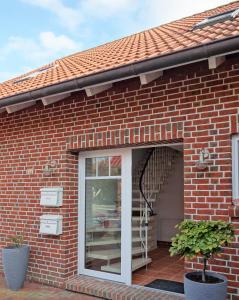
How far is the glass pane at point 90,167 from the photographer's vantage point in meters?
6.23

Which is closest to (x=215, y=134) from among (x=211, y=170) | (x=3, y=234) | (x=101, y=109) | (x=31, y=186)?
(x=211, y=170)

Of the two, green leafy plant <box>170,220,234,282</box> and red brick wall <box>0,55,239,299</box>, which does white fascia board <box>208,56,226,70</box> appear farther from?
green leafy plant <box>170,220,234,282</box>

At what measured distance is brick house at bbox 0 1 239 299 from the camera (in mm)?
4418

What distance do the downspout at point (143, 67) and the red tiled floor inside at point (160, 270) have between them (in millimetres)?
3479

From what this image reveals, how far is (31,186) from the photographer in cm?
659

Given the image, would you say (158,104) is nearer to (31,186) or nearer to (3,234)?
(31,186)

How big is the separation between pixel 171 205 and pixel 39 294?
17.1 ft

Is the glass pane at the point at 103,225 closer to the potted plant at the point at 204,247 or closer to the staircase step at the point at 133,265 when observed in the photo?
the staircase step at the point at 133,265

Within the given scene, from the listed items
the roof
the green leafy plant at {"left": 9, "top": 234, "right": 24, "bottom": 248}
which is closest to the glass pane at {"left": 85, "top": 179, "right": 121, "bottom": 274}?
the green leafy plant at {"left": 9, "top": 234, "right": 24, "bottom": 248}

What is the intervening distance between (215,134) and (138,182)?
382 centimetres

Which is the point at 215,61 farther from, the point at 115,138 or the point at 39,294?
the point at 39,294

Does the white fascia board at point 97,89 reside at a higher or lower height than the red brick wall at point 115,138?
higher

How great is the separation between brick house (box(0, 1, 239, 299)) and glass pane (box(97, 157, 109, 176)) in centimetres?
2

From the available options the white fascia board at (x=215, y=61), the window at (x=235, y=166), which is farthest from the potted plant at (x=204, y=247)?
the white fascia board at (x=215, y=61)
